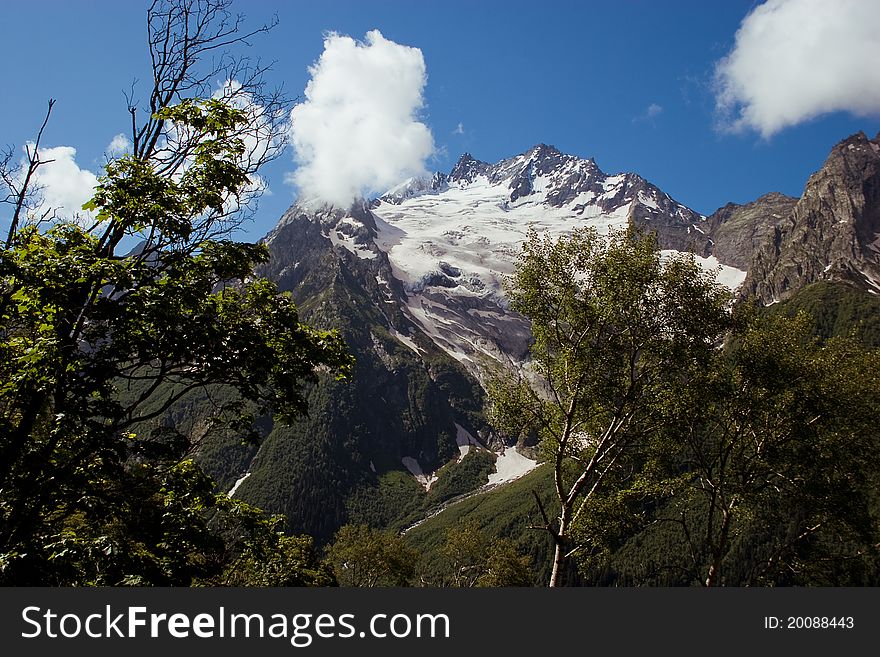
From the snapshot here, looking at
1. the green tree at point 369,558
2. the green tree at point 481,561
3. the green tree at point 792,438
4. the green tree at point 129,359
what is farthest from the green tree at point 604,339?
the green tree at point 369,558

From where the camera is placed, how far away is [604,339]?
23172mm

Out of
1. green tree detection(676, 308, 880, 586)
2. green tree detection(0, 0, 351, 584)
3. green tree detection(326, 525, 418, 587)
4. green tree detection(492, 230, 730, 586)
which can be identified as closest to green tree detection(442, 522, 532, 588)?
green tree detection(326, 525, 418, 587)

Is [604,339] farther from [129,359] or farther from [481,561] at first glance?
[481,561]

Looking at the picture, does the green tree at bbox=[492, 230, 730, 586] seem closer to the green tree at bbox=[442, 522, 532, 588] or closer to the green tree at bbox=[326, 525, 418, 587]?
the green tree at bbox=[442, 522, 532, 588]

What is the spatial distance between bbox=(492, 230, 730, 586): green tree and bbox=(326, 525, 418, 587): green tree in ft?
139

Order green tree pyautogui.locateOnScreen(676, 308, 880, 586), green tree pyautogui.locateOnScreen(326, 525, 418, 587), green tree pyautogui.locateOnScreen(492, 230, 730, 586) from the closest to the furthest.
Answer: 1. green tree pyautogui.locateOnScreen(492, 230, 730, 586)
2. green tree pyautogui.locateOnScreen(676, 308, 880, 586)
3. green tree pyautogui.locateOnScreen(326, 525, 418, 587)

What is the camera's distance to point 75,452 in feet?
34.4

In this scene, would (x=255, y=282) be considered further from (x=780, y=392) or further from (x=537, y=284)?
(x=780, y=392)

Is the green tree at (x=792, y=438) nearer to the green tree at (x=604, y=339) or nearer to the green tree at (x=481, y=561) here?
the green tree at (x=604, y=339)

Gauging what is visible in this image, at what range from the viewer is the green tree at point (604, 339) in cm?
2178

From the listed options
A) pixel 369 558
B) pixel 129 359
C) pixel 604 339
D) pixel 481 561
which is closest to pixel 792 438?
pixel 604 339

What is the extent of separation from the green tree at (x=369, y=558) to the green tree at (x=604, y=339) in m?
42.5

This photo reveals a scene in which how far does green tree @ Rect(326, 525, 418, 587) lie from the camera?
2406 inches

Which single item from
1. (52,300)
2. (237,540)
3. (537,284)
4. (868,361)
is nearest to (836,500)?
(868,361)
